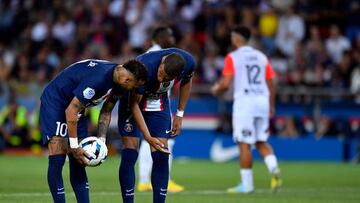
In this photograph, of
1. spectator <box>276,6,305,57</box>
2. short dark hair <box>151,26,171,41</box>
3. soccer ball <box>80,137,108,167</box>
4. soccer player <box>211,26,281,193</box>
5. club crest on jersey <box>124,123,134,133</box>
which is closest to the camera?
soccer ball <box>80,137,108,167</box>

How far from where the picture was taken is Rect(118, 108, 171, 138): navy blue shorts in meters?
11.7

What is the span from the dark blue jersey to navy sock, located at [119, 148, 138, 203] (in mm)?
1203

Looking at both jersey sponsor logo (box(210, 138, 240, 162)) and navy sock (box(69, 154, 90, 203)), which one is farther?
jersey sponsor logo (box(210, 138, 240, 162))

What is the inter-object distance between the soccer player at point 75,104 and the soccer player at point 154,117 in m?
0.54

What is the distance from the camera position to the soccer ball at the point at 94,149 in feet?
35.1

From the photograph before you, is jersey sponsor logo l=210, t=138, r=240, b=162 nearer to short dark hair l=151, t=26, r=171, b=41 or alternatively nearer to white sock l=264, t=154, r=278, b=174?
white sock l=264, t=154, r=278, b=174

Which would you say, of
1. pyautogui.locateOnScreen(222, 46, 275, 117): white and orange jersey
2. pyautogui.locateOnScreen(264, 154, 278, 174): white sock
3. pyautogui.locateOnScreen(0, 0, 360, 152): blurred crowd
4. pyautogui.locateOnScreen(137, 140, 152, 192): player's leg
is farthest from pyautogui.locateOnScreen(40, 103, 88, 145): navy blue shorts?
pyautogui.locateOnScreen(0, 0, 360, 152): blurred crowd

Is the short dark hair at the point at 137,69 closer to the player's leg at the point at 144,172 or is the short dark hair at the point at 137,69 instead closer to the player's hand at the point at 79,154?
the player's hand at the point at 79,154

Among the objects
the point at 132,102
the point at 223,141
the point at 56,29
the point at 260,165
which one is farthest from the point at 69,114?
the point at 56,29

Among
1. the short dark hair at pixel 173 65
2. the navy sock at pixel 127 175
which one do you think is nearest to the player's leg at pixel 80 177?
the navy sock at pixel 127 175

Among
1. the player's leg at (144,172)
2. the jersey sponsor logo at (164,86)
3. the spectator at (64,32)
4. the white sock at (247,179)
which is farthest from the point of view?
the spectator at (64,32)

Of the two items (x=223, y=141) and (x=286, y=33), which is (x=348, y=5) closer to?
(x=286, y=33)

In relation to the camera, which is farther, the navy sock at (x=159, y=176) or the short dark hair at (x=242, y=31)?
the short dark hair at (x=242, y=31)

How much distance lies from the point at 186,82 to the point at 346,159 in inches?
553
